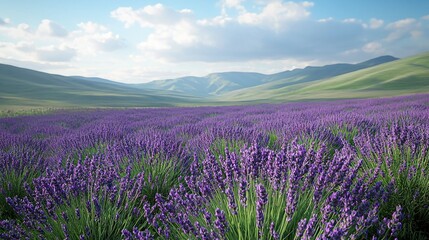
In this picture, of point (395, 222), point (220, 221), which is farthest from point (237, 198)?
point (395, 222)

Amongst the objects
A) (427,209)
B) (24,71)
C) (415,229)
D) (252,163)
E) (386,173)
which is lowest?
(415,229)

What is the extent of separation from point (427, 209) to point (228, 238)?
1627 mm

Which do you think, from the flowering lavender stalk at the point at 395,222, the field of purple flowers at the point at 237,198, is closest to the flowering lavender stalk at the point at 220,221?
the field of purple flowers at the point at 237,198

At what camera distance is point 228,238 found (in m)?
1.36

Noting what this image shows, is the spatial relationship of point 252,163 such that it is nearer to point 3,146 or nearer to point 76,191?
point 76,191

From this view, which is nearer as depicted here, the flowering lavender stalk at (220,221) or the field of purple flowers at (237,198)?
the flowering lavender stalk at (220,221)

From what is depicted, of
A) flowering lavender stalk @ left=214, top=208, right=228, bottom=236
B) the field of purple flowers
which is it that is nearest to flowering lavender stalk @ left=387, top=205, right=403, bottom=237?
the field of purple flowers

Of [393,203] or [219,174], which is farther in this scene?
[393,203]

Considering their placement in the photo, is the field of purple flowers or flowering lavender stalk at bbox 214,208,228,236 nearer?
flowering lavender stalk at bbox 214,208,228,236

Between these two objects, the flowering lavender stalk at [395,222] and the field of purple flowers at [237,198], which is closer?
the flowering lavender stalk at [395,222]

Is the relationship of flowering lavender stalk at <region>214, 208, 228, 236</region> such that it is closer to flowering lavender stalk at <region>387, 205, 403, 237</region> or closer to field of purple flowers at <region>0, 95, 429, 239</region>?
field of purple flowers at <region>0, 95, 429, 239</region>

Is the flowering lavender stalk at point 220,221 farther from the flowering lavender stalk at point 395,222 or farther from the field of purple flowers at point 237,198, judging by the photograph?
the flowering lavender stalk at point 395,222

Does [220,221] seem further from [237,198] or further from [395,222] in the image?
[395,222]

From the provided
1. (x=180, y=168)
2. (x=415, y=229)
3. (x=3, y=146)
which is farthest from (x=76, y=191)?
(x=3, y=146)
